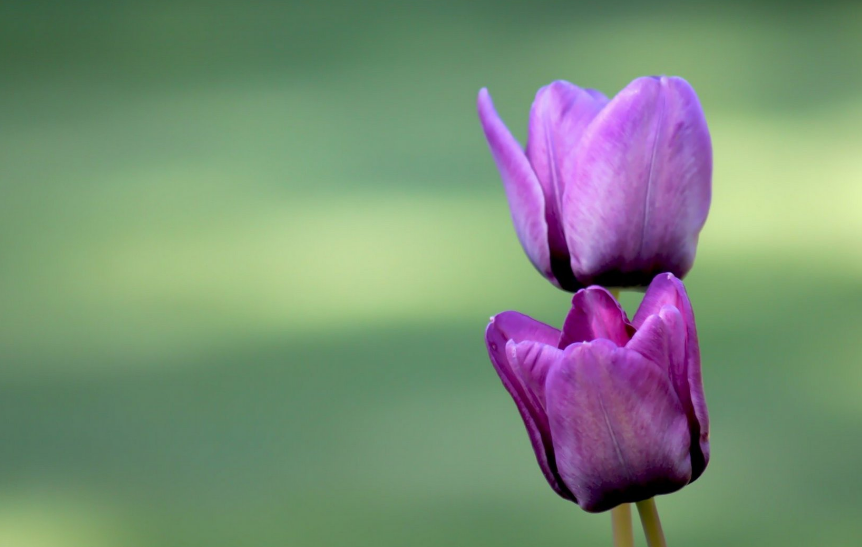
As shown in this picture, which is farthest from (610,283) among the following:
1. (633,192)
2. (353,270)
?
(353,270)

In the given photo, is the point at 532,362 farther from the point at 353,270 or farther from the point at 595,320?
the point at 353,270

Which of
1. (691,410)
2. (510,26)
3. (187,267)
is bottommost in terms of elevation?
(691,410)

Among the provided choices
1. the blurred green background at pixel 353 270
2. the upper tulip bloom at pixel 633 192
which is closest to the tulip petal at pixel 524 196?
the upper tulip bloom at pixel 633 192

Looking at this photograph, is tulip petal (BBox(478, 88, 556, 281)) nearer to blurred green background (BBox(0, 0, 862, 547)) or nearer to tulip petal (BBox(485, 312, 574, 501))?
tulip petal (BBox(485, 312, 574, 501))

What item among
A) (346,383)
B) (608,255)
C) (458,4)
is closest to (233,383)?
(346,383)

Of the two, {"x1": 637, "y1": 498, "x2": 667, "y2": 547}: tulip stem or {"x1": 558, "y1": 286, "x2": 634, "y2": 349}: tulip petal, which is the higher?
{"x1": 558, "y1": 286, "x2": 634, "y2": 349}: tulip petal

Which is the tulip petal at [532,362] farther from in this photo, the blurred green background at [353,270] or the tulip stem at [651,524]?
the blurred green background at [353,270]

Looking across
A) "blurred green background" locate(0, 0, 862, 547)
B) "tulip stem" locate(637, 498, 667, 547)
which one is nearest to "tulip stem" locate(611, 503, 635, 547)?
"tulip stem" locate(637, 498, 667, 547)

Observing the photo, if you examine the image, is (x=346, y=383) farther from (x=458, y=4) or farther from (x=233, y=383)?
(x=458, y=4)
